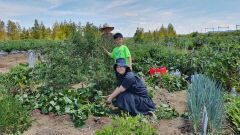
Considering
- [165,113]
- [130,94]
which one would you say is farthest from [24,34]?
[165,113]

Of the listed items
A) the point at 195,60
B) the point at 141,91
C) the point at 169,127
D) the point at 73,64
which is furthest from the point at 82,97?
the point at 195,60

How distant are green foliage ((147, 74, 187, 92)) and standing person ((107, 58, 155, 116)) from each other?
5.14 feet

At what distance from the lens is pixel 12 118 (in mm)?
2389

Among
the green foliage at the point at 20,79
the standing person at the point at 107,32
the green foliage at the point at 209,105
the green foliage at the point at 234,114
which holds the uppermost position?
the standing person at the point at 107,32

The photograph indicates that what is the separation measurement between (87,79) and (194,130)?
83.9 inches

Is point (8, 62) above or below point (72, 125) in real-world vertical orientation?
above

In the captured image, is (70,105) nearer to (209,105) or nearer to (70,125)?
(70,125)

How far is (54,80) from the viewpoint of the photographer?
3430 millimetres

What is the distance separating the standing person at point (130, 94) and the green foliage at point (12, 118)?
123cm

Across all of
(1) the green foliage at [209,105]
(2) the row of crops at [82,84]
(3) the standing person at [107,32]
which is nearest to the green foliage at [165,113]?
(2) the row of crops at [82,84]

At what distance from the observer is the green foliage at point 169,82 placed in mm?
4387

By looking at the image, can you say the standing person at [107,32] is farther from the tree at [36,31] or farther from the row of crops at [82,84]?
the tree at [36,31]

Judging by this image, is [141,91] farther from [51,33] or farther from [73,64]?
[51,33]

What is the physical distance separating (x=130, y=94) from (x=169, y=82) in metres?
1.91
